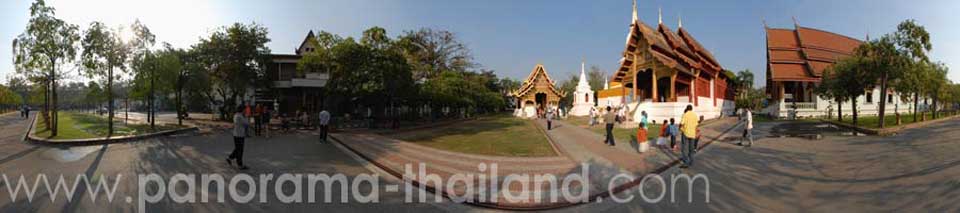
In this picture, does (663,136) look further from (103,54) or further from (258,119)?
(103,54)

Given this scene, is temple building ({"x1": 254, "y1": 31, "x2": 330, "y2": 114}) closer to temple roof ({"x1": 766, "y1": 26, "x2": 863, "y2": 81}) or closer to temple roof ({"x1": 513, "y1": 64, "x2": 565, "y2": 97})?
temple roof ({"x1": 513, "y1": 64, "x2": 565, "y2": 97})

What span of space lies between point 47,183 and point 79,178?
400 millimetres

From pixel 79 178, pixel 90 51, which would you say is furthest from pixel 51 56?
pixel 79 178

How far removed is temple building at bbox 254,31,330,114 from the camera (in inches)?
1211

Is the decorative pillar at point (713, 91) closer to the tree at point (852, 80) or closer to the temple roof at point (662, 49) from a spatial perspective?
the temple roof at point (662, 49)

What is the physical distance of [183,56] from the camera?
24875mm

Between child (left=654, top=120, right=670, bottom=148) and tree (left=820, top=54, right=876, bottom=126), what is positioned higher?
tree (left=820, top=54, right=876, bottom=126)

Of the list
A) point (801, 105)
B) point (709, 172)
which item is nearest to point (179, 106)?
point (709, 172)

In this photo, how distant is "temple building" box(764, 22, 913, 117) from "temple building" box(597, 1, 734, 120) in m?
4.21

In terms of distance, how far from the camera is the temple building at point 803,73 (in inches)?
1166

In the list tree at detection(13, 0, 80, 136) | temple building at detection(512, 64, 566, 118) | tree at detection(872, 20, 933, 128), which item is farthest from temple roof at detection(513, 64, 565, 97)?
tree at detection(13, 0, 80, 136)

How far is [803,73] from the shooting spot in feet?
101

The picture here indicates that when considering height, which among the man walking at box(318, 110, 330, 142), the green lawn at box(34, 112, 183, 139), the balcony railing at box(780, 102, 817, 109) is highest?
the balcony railing at box(780, 102, 817, 109)

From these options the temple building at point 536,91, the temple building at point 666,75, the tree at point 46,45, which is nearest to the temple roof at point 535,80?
the temple building at point 536,91
